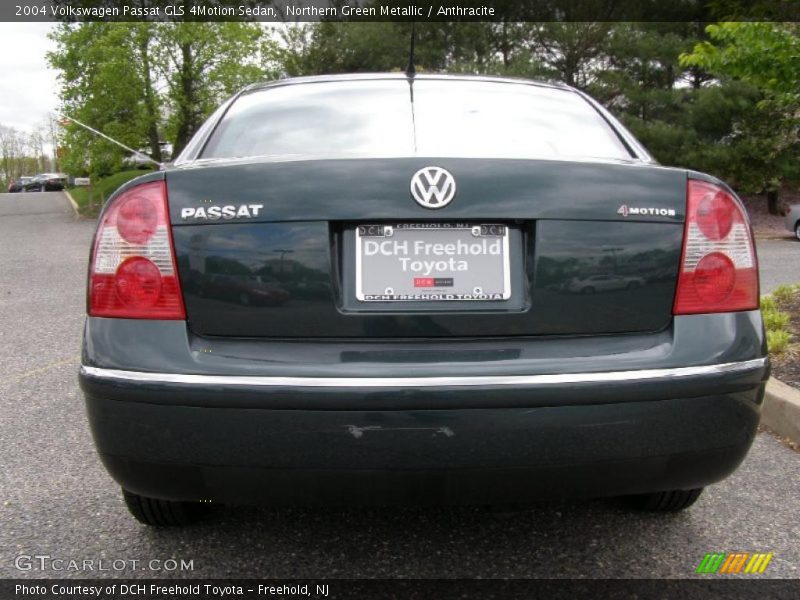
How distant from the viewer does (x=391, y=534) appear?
2.52 m

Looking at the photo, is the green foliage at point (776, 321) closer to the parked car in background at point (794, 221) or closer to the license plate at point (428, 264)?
the license plate at point (428, 264)

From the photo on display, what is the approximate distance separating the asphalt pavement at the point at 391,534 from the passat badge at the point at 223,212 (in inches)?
42.4

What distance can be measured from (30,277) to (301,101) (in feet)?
27.9

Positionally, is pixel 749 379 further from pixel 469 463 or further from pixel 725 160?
pixel 725 160

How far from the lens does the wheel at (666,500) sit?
256cm

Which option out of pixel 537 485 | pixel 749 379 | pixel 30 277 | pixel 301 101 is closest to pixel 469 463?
pixel 537 485

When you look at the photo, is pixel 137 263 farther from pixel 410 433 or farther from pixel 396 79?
pixel 396 79

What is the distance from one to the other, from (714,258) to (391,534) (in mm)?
1328

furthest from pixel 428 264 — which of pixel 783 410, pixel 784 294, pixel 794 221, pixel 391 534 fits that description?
pixel 794 221

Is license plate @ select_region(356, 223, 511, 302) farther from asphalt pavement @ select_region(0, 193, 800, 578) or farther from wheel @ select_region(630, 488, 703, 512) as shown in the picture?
wheel @ select_region(630, 488, 703, 512)

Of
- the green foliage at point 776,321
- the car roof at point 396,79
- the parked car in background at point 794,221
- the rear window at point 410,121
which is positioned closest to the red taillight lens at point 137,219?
the rear window at point 410,121

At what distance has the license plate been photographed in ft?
6.18

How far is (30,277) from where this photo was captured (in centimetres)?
1000

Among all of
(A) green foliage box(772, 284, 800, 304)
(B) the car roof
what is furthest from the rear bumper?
(A) green foliage box(772, 284, 800, 304)
